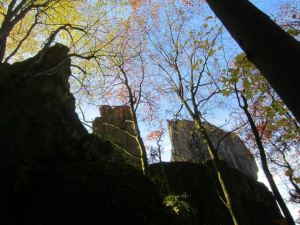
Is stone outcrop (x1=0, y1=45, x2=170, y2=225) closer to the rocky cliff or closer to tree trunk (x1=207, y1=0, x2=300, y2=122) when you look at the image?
the rocky cliff

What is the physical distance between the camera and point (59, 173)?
7531 millimetres

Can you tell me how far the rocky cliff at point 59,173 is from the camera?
6.77m

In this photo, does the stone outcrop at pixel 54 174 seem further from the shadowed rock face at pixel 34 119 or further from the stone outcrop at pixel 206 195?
the stone outcrop at pixel 206 195

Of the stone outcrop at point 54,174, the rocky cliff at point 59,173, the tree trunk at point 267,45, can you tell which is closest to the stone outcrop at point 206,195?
the rocky cliff at point 59,173

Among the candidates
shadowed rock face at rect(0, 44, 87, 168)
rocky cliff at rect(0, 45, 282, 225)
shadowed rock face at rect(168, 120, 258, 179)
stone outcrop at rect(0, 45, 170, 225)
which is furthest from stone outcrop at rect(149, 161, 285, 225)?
shadowed rock face at rect(168, 120, 258, 179)

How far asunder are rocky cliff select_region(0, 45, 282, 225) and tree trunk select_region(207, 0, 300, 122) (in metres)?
5.62

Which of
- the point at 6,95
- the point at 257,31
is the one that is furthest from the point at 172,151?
the point at 257,31

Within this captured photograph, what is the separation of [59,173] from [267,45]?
22.0 feet

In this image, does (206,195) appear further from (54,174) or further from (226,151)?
(226,151)

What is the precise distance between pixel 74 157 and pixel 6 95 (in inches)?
127

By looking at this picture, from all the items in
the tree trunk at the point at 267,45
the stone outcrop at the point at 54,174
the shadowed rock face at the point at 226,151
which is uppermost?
the shadowed rock face at the point at 226,151

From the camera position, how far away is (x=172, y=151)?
23.3 meters

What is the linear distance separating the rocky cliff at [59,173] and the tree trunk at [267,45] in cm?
562

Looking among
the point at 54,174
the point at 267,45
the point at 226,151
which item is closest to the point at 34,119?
the point at 54,174
